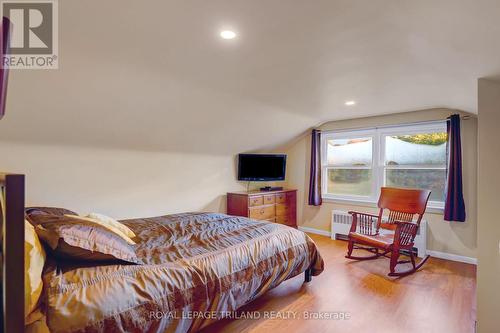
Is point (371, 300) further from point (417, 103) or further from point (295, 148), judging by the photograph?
point (295, 148)

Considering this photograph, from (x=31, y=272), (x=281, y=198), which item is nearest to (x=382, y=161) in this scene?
(x=281, y=198)

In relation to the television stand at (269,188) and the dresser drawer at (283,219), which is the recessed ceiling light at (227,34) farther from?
the dresser drawer at (283,219)

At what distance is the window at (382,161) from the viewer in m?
3.77

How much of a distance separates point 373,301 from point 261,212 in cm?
228

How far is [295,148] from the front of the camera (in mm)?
5219

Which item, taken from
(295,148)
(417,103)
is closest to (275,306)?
(417,103)

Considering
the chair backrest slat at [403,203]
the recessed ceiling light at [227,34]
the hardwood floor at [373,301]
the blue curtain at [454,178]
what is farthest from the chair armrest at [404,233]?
the recessed ceiling light at [227,34]

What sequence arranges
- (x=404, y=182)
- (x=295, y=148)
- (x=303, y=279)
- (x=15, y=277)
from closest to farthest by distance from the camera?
(x=15, y=277) → (x=303, y=279) → (x=404, y=182) → (x=295, y=148)

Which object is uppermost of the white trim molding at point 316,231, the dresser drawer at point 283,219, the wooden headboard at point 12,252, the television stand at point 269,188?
the wooden headboard at point 12,252

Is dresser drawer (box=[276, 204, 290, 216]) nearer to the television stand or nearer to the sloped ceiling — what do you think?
the television stand

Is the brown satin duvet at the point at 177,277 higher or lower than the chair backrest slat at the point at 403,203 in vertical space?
lower

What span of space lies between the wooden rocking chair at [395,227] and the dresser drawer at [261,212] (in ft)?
4.75

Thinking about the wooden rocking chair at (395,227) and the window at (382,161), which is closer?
the wooden rocking chair at (395,227)

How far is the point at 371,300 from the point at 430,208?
2.00 metres
